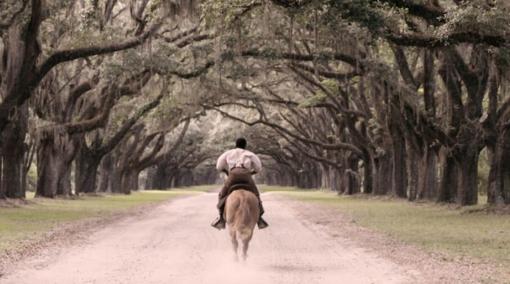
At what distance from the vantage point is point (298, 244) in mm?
15305

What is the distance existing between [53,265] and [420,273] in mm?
5287

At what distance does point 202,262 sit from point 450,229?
29.9 feet

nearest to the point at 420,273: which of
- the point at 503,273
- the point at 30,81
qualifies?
the point at 503,273

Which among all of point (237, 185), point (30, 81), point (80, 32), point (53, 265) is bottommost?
point (53, 265)

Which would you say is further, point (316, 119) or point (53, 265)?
point (316, 119)

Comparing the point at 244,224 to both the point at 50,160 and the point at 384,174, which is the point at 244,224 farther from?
the point at 384,174

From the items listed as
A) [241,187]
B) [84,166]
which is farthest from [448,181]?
[84,166]

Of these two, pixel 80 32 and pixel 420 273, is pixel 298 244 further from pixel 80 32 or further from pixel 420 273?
pixel 80 32

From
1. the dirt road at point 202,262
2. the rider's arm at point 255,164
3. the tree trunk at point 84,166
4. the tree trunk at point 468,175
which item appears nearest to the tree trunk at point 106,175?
the tree trunk at point 84,166

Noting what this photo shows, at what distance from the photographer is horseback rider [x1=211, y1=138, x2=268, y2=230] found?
38.7 ft

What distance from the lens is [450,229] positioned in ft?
63.0

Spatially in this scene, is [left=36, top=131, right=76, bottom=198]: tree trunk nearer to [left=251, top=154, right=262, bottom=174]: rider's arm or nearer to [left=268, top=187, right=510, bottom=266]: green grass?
[left=268, top=187, right=510, bottom=266]: green grass

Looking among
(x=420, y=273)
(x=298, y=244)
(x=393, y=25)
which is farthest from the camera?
(x=393, y=25)

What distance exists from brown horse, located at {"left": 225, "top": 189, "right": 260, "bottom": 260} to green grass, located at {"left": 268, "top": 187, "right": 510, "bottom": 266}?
13.1ft
